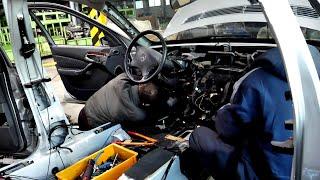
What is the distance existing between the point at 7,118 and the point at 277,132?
6.01 feet

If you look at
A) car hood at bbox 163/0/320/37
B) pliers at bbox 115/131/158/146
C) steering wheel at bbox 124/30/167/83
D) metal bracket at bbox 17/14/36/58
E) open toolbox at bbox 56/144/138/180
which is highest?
car hood at bbox 163/0/320/37

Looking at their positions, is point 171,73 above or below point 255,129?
above

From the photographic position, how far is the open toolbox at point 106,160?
6.79ft

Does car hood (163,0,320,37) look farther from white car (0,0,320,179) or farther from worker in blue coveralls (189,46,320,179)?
worker in blue coveralls (189,46,320,179)

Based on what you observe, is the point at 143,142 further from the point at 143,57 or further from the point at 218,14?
the point at 218,14

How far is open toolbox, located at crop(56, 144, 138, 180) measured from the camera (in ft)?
6.79

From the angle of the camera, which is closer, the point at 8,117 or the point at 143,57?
the point at 8,117

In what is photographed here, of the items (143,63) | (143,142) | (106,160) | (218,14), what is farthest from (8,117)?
(218,14)

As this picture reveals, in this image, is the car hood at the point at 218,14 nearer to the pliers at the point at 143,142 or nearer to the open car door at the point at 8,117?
the pliers at the point at 143,142

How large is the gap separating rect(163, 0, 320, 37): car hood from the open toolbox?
1.57 m

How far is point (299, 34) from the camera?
1010 mm

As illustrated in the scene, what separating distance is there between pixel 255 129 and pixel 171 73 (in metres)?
1.35

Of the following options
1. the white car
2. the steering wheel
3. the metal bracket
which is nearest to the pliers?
the white car

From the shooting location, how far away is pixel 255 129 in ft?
5.24
